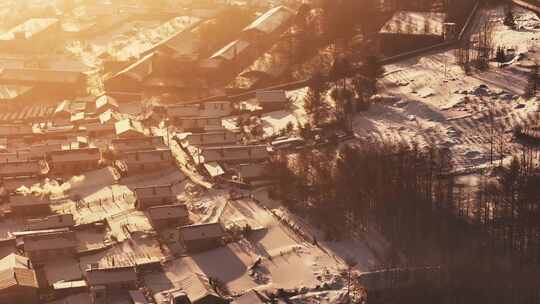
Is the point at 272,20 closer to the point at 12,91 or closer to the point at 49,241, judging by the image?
the point at 12,91

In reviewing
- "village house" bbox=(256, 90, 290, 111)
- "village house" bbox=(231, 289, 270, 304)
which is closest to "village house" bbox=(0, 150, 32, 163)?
"village house" bbox=(256, 90, 290, 111)

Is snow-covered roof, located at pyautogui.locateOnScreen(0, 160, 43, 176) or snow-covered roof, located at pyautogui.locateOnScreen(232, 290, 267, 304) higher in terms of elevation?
snow-covered roof, located at pyautogui.locateOnScreen(0, 160, 43, 176)

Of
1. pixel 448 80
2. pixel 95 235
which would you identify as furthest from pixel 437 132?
pixel 95 235

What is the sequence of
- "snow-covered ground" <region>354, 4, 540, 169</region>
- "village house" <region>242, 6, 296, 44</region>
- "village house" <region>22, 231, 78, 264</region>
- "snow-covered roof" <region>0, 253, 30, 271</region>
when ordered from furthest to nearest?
"village house" <region>242, 6, 296, 44</region>
"snow-covered ground" <region>354, 4, 540, 169</region>
"village house" <region>22, 231, 78, 264</region>
"snow-covered roof" <region>0, 253, 30, 271</region>

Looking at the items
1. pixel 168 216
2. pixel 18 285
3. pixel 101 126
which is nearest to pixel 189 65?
pixel 101 126

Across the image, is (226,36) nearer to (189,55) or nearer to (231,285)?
(189,55)

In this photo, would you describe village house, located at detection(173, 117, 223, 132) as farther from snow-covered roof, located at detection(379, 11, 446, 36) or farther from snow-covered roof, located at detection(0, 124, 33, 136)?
snow-covered roof, located at detection(379, 11, 446, 36)
